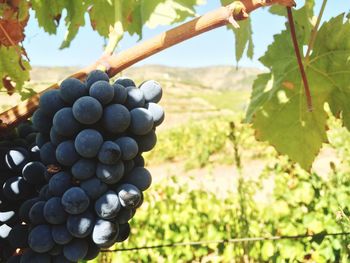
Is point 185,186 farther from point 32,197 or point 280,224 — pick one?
point 32,197

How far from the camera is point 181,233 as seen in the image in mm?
3436

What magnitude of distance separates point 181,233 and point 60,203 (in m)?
2.70

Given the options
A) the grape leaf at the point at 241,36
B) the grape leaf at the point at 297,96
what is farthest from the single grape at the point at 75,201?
the grape leaf at the point at 241,36

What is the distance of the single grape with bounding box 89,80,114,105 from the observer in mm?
832

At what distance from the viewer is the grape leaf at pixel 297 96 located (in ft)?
4.90

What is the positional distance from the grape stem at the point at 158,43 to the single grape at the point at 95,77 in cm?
6

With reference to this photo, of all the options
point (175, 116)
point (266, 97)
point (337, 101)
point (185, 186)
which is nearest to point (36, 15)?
point (266, 97)

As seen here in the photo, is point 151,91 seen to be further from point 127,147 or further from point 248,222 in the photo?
point 248,222

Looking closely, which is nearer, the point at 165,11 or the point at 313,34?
the point at 165,11

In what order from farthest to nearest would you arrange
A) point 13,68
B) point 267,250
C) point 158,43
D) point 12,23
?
point 267,250
point 13,68
point 12,23
point 158,43

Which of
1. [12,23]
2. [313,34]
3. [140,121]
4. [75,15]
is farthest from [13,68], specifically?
[313,34]

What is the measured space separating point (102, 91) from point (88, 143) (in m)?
0.10

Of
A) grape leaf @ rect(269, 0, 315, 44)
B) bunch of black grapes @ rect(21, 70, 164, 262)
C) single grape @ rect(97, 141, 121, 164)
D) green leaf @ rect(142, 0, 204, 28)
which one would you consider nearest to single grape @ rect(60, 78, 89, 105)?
bunch of black grapes @ rect(21, 70, 164, 262)

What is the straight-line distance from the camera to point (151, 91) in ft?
3.01
